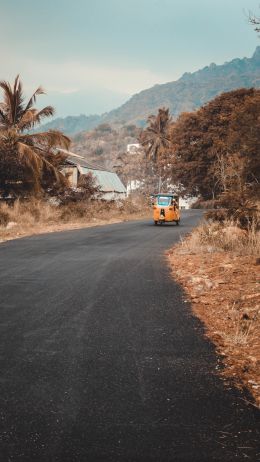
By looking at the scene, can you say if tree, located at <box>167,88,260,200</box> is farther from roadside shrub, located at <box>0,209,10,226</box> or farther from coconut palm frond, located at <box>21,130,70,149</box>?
roadside shrub, located at <box>0,209,10,226</box>

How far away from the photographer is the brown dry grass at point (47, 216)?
19094mm

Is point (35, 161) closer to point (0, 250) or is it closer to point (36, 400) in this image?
point (0, 250)

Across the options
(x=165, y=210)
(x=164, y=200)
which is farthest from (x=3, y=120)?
(x=165, y=210)

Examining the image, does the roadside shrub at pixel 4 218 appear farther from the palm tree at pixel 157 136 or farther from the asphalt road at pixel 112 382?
the palm tree at pixel 157 136

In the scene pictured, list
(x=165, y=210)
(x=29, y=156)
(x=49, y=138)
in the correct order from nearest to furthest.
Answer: (x=29, y=156) → (x=165, y=210) → (x=49, y=138)

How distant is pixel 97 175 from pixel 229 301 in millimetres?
33108

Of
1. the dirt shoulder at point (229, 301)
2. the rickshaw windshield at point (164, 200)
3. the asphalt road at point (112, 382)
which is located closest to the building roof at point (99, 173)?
the rickshaw windshield at point (164, 200)

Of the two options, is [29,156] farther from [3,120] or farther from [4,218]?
[4,218]

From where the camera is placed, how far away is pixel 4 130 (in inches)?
925

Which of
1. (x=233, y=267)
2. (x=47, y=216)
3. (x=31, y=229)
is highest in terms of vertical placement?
(x=47, y=216)

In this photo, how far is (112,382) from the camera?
11.8ft

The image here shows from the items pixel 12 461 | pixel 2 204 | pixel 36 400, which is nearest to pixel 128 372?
pixel 36 400

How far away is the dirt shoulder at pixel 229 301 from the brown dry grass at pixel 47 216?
8496 millimetres

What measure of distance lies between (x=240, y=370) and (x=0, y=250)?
962 cm
